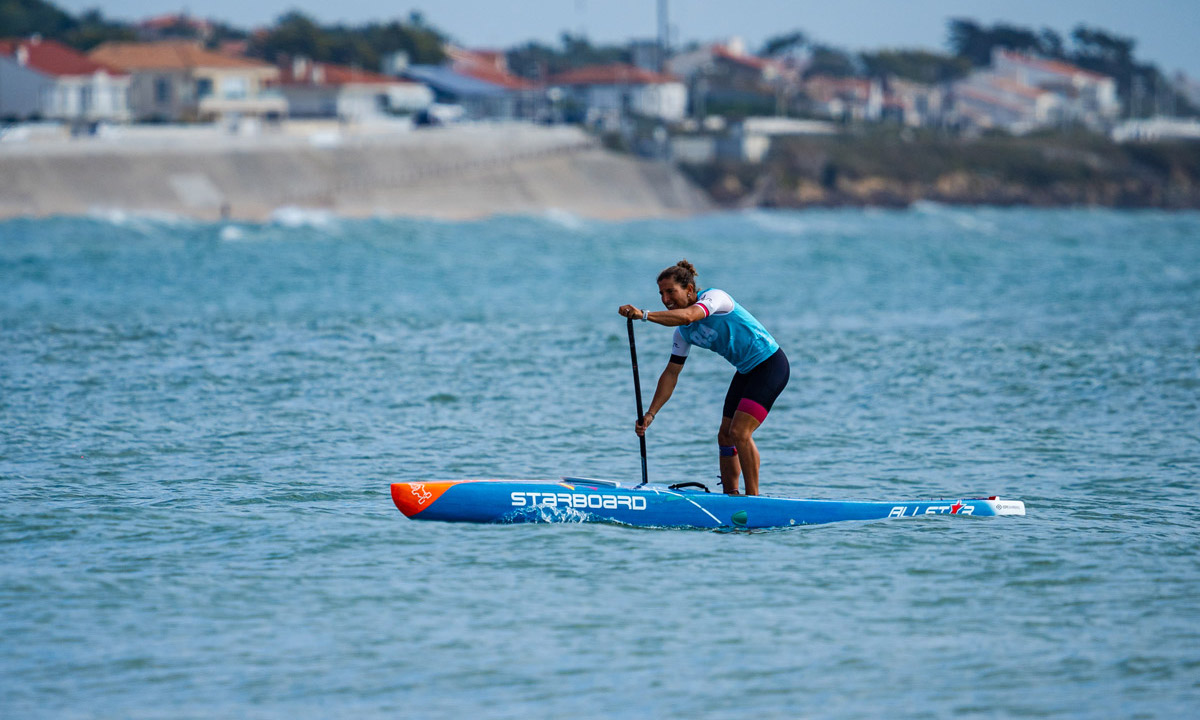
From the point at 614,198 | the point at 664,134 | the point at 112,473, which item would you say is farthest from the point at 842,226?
the point at 112,473

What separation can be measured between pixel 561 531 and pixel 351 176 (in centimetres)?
6274

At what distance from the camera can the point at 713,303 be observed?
9914 millimetres

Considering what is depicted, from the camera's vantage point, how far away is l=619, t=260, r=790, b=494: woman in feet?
33.4

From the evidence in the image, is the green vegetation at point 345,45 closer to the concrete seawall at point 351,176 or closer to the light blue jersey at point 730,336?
the concrete seawall at point 351,176

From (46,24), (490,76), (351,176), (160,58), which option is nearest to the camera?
(351,176)

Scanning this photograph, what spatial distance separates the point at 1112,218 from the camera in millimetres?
86312

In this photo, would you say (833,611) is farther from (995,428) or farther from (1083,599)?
(995,428)

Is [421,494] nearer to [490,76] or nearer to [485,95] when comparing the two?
[485,95]

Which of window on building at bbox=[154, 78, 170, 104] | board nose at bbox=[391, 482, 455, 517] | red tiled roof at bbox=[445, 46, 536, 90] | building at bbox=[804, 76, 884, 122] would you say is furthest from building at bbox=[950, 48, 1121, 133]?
board nose at bbox=[391, 482, 455, 517]

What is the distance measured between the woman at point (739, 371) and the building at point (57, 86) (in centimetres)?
7392

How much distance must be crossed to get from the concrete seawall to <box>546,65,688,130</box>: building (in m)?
29.2

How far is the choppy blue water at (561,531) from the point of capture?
7395 mm

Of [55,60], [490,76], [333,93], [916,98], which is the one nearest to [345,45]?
[490,76]

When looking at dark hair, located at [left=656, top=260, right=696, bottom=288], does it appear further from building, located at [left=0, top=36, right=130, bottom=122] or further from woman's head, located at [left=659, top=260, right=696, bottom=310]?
building, located at [left=0, top=36, right=130, bottom=122]
